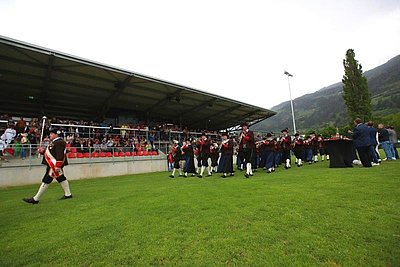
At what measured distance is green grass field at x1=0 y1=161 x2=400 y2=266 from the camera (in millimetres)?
2635

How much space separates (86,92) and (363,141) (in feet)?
64.5

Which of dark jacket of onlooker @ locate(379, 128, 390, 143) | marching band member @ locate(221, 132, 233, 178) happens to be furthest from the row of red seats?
dark jacket of onlooker @ locate(379, 128, 390, 143)

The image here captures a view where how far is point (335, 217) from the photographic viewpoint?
140 inches

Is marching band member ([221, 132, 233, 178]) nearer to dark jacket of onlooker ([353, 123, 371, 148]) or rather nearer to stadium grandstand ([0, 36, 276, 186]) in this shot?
dark jacket of onlooker ([353, 123, 371, 148])

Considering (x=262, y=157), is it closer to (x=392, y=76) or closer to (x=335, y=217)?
(x=335, y=217)

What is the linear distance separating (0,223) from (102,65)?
1279 cm

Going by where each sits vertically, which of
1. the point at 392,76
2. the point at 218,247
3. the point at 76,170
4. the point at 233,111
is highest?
the point at 392,76

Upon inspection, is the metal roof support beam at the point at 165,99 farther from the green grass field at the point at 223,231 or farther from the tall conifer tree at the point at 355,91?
the tall conifer tree at the point at 355,91

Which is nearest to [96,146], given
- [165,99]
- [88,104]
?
[88,104]

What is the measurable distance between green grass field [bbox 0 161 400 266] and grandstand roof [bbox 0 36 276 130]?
12581 mm

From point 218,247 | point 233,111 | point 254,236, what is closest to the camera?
point 218,247

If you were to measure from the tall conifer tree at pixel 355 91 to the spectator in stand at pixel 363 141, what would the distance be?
44.1 metres

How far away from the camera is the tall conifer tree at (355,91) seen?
46.8 metres

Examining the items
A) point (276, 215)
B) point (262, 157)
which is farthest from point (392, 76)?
point (276, 215)
